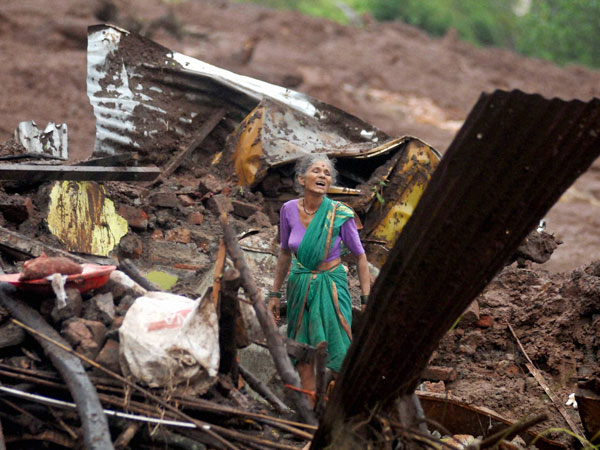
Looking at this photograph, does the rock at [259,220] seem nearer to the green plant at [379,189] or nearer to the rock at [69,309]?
the green plant at [379,189]

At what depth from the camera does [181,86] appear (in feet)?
22.9

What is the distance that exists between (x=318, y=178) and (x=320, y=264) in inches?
21.3

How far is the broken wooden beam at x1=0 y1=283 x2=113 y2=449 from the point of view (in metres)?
2.48

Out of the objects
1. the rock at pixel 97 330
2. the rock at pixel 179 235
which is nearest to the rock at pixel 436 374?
the rock at pixel 179 235

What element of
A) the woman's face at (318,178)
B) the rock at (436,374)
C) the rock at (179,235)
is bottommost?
the rock at (436,374)

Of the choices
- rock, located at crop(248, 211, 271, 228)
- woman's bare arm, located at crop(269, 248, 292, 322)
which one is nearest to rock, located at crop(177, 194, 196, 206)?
rock, located at crop(248, 211, 271, 228)

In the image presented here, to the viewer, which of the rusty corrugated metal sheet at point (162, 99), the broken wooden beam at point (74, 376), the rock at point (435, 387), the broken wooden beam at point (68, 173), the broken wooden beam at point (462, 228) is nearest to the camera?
the broken wooden beam at point (462, 228)

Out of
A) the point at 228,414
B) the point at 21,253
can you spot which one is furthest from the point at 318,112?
the point at 228,414

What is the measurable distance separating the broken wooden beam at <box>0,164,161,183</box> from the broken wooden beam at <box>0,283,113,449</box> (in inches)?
79.9

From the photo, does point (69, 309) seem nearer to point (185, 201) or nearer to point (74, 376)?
point (74, 376)

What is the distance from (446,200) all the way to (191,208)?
4130 mm

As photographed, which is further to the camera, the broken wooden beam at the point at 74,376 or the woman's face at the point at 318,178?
the woman's face at the point at 318,178

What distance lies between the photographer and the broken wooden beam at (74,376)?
2.48 metres

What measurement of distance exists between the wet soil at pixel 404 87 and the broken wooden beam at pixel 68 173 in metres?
1.66
